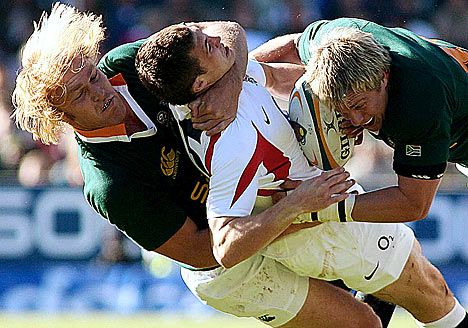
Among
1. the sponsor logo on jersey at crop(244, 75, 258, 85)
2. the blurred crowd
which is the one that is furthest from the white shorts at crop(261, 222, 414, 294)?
the blurred crowd

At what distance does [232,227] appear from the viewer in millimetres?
4141

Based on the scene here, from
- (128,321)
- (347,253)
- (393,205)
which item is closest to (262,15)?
(128,321)

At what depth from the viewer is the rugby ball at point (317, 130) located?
4.32m

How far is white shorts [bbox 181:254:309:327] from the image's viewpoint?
4.78m

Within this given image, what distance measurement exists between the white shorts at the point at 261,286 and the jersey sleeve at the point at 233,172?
2.10 feet

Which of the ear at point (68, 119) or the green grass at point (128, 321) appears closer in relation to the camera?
the ear at point (68, 119)

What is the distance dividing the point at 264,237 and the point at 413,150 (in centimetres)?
71

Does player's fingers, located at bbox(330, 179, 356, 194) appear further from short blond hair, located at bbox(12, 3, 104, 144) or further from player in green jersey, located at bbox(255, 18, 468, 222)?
short blond hair, located at bbox(12, 3, 104, 144)

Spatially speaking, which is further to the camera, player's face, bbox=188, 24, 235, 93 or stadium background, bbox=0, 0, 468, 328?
stadium background, bbox=0, 0, 468, 328

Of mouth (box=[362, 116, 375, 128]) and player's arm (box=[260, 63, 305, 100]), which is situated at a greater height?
mouth (box=[362, 116, 375, 128])

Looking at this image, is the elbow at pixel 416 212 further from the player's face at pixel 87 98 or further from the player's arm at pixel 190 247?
the player's face at pixel 87 98

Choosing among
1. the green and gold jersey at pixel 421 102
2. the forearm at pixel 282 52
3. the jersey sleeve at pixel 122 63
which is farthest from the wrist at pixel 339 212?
the jersey sleeve at pixel 122 63

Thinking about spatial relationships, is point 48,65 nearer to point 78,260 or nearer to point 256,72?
point 256,72

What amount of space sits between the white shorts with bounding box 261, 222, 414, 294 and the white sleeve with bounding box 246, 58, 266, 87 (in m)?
0.72
